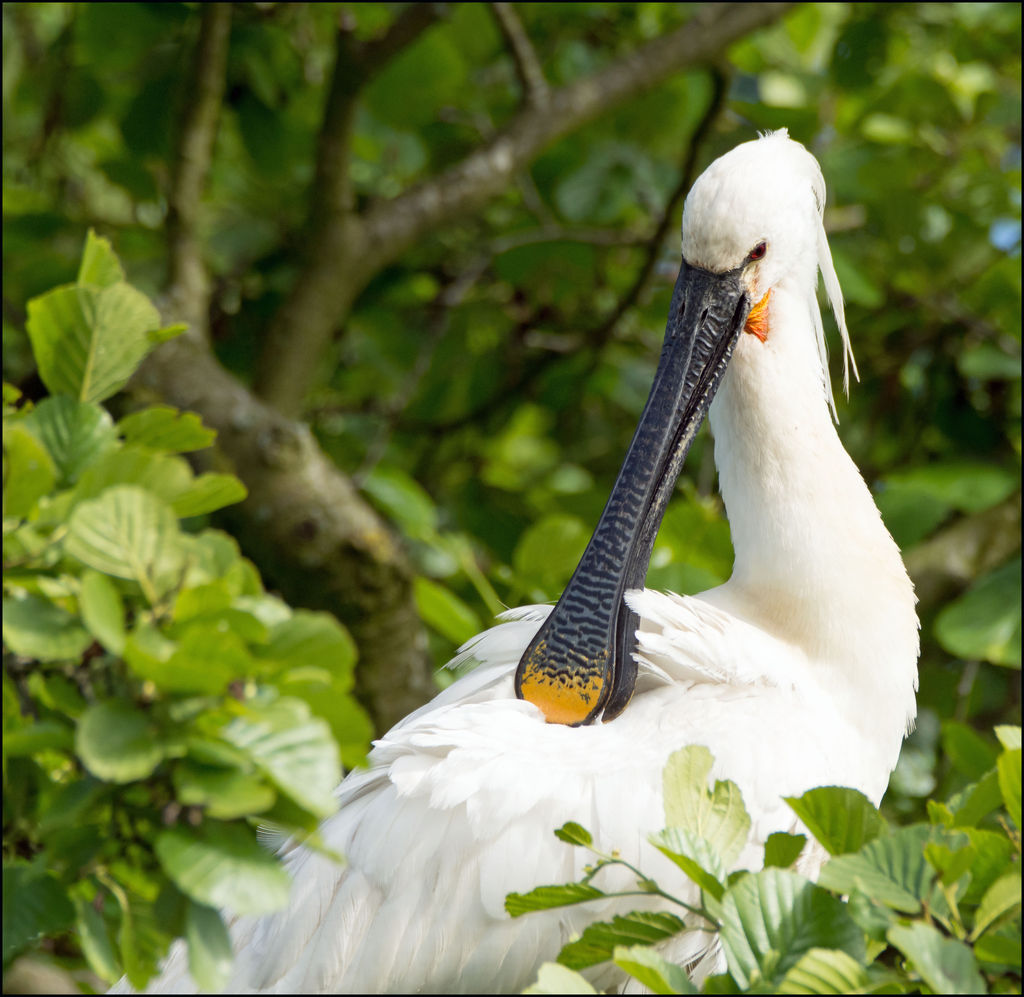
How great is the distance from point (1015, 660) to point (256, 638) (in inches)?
119

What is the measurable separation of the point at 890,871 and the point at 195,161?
3434mm

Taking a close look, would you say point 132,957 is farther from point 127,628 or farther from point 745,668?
point 745,668

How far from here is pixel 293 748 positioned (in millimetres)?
1229

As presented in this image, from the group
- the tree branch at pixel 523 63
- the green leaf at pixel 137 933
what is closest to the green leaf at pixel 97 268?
Result: the green leaf at pixel 137 933

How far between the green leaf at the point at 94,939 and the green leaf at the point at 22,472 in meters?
0.45

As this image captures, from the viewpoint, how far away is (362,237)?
13.5 ft

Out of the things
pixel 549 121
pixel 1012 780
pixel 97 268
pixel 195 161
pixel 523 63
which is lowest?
pixel 1012 780

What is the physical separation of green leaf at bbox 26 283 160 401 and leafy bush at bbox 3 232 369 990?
154mm

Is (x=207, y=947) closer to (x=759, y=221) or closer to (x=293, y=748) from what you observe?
(x=293, y=748)

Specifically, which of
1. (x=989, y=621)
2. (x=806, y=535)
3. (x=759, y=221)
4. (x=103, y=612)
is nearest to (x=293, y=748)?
(x=103, y=612)

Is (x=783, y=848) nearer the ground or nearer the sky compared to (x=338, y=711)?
nearer the ground

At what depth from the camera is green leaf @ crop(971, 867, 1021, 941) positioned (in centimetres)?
136

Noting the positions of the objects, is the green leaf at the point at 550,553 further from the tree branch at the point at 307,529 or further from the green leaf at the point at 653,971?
the green leaf at the point at 653,971

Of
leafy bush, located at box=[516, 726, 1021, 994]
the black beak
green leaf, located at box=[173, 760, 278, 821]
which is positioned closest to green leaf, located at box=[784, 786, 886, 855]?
leafy bush, located at box=[516, 726, 1021, 994]
